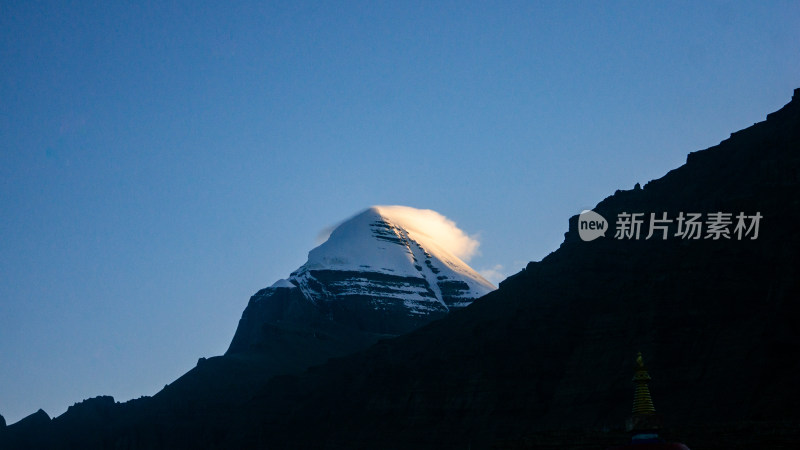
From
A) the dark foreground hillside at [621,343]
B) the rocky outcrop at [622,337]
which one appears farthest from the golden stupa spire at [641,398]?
the rocky outcrop at [622,337]

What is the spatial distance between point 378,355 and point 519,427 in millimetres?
54940

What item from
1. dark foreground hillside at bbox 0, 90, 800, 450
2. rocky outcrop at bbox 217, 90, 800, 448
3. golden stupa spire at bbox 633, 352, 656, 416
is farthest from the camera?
rocky outcrop at bbox 217, 90, 800, 448

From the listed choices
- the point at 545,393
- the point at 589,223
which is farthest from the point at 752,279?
the point at 589,223

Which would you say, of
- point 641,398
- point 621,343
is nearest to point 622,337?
point 621,343

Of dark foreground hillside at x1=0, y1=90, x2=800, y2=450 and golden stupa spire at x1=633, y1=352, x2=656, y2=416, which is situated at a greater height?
dark foreground hillside at x1=0, y1=90, x2=800, y2=450

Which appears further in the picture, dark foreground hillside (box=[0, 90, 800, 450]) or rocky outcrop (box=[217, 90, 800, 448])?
rocky outcrop (box=[217, 90, 800, 448])

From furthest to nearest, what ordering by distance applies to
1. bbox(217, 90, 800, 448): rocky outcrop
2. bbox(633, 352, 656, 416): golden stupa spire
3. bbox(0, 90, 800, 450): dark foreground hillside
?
1. bbox(217, 90, 800, 448): rocky outcrop
2. bbox(0, 90, 800, 450): dark foreground hillside
3. bbox(633, 352, 656, 416): golden stupa spire

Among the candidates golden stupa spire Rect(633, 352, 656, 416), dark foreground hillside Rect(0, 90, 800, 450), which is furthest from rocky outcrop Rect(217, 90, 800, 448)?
golden stupa spire Rect(633, 352, 656, 416)

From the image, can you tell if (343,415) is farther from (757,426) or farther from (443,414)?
(757,426)

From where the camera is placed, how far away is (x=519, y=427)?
144 m

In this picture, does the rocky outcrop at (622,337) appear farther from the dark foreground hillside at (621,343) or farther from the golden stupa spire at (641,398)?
the golden stupa spire at (641,398)

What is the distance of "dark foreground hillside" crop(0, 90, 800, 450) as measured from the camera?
121250 millimetres

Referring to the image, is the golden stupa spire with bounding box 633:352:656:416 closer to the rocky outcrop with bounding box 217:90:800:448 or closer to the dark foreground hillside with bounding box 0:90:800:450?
the dark foreground hillside with bounding box 0:90:800:450

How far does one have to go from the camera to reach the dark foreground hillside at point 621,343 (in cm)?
12125
